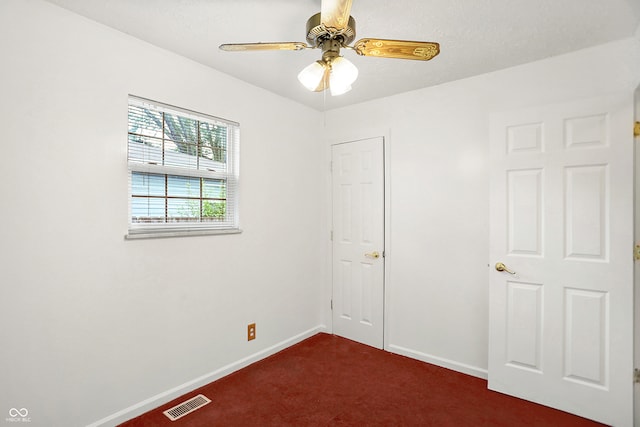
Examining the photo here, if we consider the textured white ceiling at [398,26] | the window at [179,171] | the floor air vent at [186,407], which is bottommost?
the floor air vent at [186,407]

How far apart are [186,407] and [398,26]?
279 centimetres

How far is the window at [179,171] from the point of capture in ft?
6.97

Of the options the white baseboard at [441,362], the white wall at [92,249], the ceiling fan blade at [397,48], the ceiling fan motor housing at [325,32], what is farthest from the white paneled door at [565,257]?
the white wall at [92,249]

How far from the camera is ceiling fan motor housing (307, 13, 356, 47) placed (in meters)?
1.51

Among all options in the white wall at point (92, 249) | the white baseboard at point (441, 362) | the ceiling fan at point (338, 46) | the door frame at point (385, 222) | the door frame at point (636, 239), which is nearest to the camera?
the ceiling fan at point (338, 46)

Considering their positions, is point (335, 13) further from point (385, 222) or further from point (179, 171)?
point (385, 222)

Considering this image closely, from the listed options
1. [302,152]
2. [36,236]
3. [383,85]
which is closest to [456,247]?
[383,85]

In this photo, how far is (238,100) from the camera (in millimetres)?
2697

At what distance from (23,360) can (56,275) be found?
1.43 ft

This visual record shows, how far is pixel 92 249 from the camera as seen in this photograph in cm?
188

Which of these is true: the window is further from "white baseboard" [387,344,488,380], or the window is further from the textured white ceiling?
"white baseboard" [387,344,488,380]

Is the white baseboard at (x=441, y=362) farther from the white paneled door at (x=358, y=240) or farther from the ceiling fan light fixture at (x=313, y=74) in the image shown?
the ceiling fan light fixture at (x=313, y=74)

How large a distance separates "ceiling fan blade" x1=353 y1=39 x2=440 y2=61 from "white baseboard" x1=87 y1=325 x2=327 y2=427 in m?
2.47

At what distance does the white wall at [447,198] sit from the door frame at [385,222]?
24 mm
